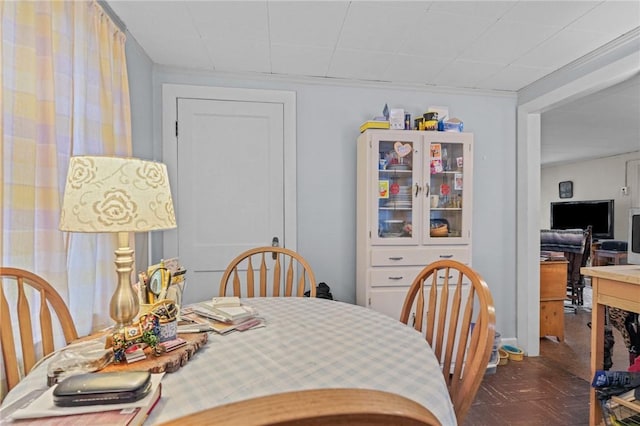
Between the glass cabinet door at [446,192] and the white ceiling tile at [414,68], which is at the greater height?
the white ceiling tile at [414,68]

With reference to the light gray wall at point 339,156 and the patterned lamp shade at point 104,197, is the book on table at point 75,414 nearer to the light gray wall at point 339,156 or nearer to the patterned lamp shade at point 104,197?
the patterned lamp shade at point 104,197

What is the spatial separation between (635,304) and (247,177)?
2.38m

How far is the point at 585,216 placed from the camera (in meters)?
7.02

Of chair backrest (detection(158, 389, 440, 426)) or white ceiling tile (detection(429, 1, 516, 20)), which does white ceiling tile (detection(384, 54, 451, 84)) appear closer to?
white ceiling tile (detection(429, 1, 516, 20))

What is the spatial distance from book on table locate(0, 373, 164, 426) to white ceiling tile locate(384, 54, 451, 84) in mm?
2346

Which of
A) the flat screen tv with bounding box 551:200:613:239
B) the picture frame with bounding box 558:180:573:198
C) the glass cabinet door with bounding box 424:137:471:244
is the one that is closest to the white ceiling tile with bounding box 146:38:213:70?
the glass cabinet door with bounding box 424:137:471:244

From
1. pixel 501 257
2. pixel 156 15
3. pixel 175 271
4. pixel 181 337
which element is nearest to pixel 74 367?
pixel 181 337

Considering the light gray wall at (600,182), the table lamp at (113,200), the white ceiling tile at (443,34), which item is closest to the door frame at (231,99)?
the white ceiling tile at (443,34)

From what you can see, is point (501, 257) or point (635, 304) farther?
point (501, 257)

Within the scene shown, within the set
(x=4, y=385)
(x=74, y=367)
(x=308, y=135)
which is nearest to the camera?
(x=74, y=367)

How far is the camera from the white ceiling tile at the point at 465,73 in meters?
2.38

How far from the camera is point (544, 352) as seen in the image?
289cm

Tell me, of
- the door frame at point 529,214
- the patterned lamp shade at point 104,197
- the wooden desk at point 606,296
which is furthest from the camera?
the door frame at point 529,214

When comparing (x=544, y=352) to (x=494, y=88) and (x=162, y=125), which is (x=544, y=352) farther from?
(x=162, y=125)
